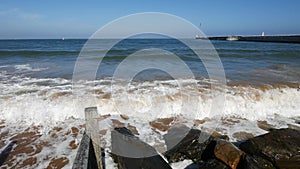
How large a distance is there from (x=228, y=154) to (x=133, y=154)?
1509mm

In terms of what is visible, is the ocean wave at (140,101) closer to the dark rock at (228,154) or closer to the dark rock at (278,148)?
the dark rock at (278,148)

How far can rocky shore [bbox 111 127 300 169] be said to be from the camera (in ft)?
10.7

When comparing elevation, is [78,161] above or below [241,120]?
above

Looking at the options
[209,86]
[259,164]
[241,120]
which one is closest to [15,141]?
[259,164]

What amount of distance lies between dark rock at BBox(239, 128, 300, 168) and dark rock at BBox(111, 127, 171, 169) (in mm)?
1685

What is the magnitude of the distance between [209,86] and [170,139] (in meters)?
4.83

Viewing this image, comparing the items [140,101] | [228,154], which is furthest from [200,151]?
[140,101]

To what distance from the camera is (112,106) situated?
687cm

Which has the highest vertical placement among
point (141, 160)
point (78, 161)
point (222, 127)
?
point (78, 161)

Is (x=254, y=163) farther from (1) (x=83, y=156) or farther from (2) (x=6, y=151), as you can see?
(2) (x=6, y=151)

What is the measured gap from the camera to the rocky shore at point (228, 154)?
10.7ft

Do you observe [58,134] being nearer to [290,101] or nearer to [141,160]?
[141,160]

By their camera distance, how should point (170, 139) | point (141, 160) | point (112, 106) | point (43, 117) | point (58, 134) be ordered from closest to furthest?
point (141, 160), point (170, 139), point (58, 134), point (43, 117), point (112, 106)

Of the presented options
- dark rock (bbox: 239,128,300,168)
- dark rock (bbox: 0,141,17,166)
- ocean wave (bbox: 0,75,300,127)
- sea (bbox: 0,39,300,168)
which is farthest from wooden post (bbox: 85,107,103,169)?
ocean wave (bbox: 0,75,300,127)
